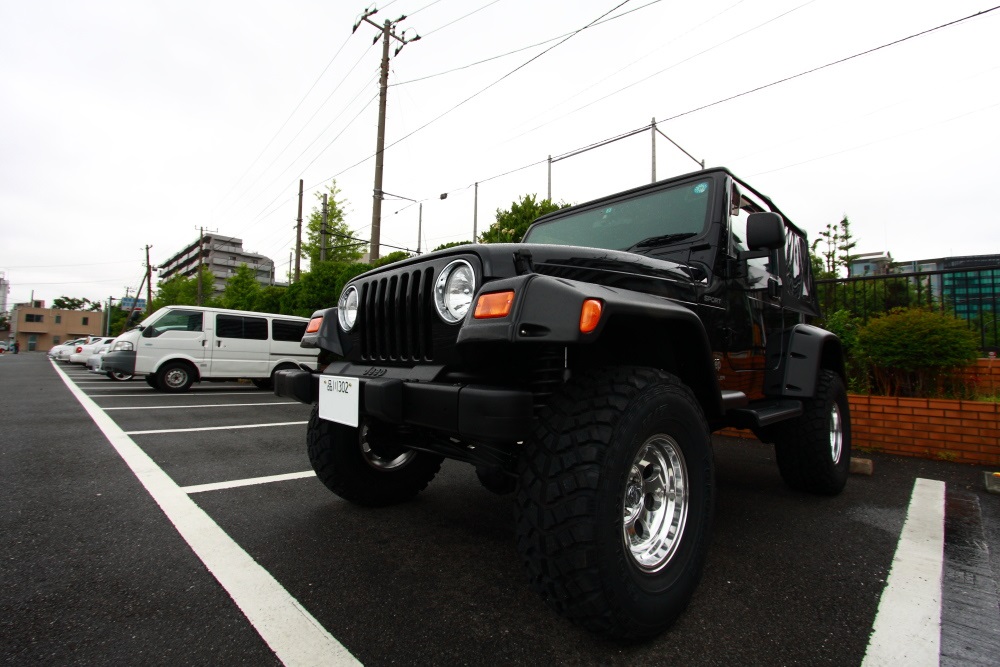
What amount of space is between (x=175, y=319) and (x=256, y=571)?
9.88 metres

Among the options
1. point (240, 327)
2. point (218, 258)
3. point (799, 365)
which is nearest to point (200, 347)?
point (240, 327)

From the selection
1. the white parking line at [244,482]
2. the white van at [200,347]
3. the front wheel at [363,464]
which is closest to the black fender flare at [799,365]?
the front wheel at [363,464]

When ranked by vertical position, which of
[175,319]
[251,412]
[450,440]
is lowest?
[251,412]

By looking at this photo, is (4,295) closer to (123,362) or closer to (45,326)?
(45,326)

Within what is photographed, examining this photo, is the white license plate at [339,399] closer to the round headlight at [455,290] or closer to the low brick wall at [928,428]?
the round headlight at [455,290]

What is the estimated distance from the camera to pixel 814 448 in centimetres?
305

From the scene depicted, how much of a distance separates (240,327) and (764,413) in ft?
35.2

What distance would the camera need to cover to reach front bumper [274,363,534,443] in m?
1.46

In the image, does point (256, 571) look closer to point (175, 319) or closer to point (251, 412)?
point (251, 412)

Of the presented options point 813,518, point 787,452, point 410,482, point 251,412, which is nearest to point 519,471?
point 410,482

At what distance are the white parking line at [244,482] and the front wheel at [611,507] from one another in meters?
2.52

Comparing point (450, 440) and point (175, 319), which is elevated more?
point (175, 319)

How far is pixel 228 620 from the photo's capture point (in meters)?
1.65

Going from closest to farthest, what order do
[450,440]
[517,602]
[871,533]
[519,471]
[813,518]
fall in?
[519,471] → [517,602] → [450,440] → [871,533] → [813,518]
